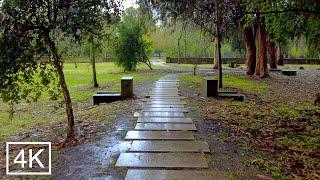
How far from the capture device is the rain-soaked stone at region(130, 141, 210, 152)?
617 centimetres

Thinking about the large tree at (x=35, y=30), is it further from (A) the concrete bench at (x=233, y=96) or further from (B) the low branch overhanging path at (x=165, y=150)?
(A) the concrete bench at (x=233, y=96)

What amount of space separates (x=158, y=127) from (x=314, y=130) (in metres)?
3.41

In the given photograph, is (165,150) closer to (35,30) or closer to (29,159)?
(29,159)

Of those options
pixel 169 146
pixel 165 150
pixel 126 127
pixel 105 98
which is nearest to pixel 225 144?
pixel 169 146

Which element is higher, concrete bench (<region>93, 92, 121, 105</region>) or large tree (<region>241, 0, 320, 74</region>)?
large tree (<region>241, 0, 320, 74</region>)

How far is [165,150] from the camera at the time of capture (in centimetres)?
613

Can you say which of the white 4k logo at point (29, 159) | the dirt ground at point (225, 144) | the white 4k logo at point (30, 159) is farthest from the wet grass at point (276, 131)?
the white 4k logo at point (30, 159)

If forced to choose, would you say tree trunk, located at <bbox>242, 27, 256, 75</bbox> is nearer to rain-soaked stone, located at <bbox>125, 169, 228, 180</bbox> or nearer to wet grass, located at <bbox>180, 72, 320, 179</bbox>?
wet grass, located at <bbox>180, 72, 320, 179</bbox>

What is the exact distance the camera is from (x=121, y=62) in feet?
102

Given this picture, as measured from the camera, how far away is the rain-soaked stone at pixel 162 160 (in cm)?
538

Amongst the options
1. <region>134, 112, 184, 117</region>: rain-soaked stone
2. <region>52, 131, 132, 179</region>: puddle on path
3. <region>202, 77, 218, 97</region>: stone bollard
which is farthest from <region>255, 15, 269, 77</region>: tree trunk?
<region>52, 131, 132, 179</region>: puddle on path

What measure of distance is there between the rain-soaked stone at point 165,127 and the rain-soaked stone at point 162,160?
182 centimetres

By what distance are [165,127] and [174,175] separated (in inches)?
114

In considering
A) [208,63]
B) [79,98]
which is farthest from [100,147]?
[208,63]
